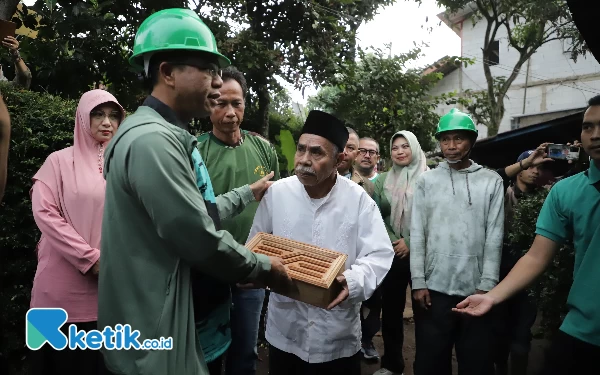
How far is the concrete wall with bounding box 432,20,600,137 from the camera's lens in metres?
16.1

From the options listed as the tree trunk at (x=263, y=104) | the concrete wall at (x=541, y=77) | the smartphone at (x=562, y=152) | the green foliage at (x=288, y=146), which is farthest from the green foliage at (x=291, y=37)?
the concrete wall at (x=541, y=77)

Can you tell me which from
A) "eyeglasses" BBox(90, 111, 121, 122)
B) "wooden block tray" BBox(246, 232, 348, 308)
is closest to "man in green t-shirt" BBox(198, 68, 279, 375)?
"eyeglasses" BBox(90, 111, 121, 122)

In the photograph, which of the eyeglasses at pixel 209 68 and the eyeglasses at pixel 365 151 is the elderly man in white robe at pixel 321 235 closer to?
the eyeglasses at pixel 209 68

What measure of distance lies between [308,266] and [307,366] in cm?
77

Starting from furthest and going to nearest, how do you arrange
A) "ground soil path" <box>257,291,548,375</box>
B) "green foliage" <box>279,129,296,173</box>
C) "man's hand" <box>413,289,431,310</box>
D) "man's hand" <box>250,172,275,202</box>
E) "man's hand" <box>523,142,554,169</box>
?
"green foliage" <box>279,129,296,173</box> → "ground soil path" <box>257,291,548,375</box> → "man's hand" <box>523,142,554,169</box> → "man's hand" <box>413,289,431,310</box> → "man's hand" <box>250,172,275,202</box>

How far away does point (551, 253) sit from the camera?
7.52 feet

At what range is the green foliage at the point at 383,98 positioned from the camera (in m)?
10.6

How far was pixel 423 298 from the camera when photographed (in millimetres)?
3135

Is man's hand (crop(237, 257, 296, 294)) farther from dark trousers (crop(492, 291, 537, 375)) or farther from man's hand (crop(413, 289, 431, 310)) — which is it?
dark trousers (crop(492, 291, 537, 375))

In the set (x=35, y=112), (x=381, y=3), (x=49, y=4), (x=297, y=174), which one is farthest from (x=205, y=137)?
(x=381, y=3)

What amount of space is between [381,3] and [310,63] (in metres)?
5.33

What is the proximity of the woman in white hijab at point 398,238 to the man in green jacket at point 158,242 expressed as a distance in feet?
9.14

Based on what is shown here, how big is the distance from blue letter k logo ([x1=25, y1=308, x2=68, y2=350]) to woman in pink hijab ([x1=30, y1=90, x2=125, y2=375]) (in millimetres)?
38

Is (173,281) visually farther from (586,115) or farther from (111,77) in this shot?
(111,77)
